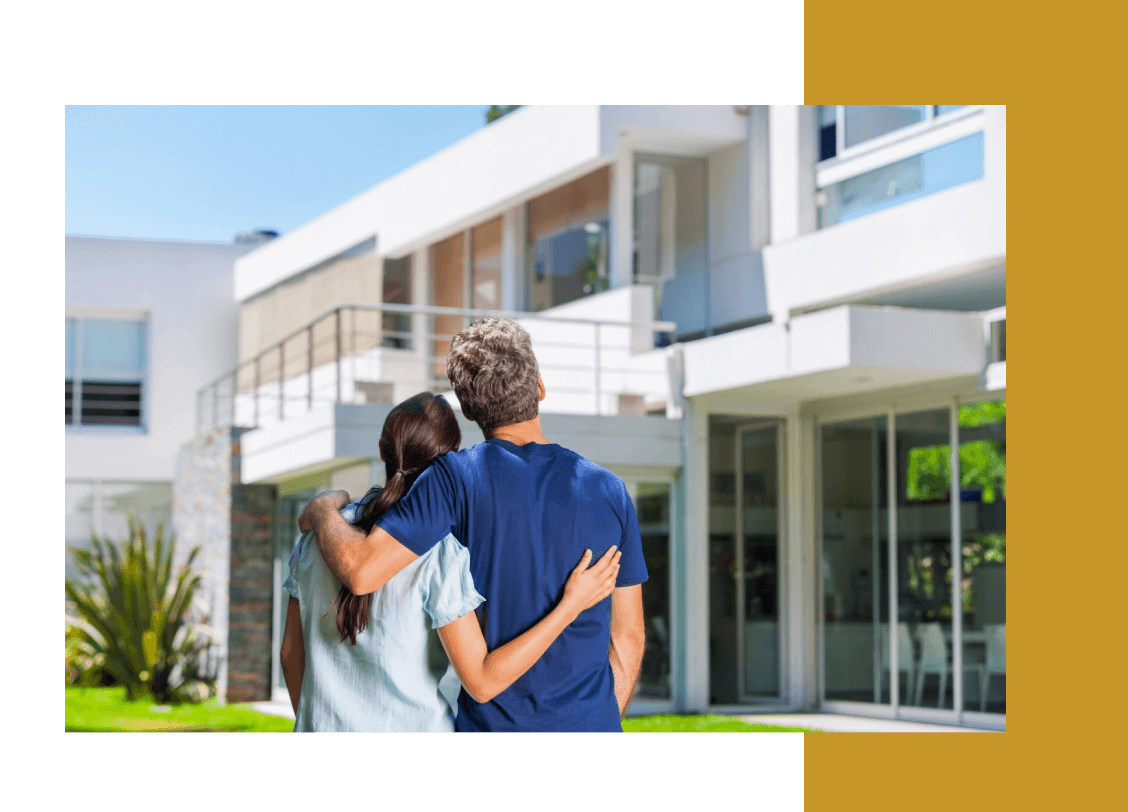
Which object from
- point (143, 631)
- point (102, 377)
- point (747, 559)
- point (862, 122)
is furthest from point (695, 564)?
point (102, 377)

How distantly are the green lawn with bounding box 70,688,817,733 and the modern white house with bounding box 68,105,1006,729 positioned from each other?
627 mm

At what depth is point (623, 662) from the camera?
8.75 feet

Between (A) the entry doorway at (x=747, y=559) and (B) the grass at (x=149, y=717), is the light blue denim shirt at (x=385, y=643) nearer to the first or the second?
(B) the grass at (x=149, y=717)

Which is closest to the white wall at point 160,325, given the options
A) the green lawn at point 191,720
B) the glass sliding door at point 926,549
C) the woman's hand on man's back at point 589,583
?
the green lawn at point 191,720

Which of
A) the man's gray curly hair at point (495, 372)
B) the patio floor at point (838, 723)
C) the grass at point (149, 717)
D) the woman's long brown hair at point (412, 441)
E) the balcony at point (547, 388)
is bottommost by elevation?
the grass at point (149, 717)

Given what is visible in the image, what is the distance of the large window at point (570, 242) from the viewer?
13547 mm

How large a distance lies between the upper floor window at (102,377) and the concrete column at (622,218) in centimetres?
1030

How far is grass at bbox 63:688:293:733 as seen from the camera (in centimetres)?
1139

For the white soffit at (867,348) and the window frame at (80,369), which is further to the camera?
the window frame at (80,369)

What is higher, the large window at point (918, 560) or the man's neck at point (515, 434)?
the man's neck at point (515, 434)
